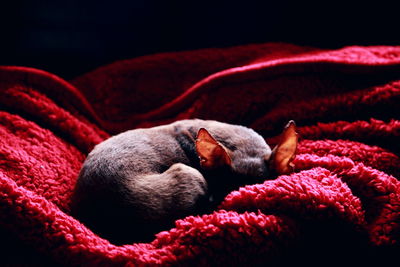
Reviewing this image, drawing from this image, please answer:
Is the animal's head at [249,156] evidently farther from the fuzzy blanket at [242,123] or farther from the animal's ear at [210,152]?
the fuzzy blanket at [242,123]

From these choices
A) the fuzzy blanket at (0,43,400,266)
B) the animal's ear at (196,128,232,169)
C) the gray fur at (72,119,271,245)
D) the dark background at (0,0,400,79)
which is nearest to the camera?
the fuzzy blanket at (0,43,400,266)

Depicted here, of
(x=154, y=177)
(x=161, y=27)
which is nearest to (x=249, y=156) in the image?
(x=154, y=177)

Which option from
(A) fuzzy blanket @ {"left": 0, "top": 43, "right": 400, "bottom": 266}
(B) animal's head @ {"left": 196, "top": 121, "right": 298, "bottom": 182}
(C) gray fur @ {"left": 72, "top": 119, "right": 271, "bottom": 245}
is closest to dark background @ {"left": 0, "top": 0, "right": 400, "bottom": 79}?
(A) fuzzy blanket @ {"left": 0, "top": 43, "right": 400, "bottom": 266}

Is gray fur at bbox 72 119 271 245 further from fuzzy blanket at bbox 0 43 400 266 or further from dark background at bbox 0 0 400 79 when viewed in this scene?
dark background at bbox 0 0 400 79

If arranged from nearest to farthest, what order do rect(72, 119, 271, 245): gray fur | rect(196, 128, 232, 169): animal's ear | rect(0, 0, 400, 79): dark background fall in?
rect(72, 119, 271, 245): gray fur, rect(196, 128, 232, 169): animal's ear, rect(0, 0, 400, 79): dark background

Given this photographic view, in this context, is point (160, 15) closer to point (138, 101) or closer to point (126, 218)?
point (138, 101)

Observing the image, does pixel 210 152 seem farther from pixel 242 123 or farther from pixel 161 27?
pixel 161 27
